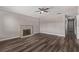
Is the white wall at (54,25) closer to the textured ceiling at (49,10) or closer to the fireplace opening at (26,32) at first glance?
the textured ceiling at (49,10)

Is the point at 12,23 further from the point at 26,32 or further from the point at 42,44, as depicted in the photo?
the point at 42,44

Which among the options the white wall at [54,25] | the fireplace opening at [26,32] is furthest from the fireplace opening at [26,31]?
the white wall at [54,25]

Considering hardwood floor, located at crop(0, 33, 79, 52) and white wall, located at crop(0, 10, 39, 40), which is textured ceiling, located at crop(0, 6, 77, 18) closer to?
white wall, located at crop(0, 10, 39, 40)

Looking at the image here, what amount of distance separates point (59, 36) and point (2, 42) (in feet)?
3.81

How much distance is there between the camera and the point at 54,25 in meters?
1.74

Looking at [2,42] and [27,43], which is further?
[27,43]

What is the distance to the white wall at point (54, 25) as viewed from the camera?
5.61ft

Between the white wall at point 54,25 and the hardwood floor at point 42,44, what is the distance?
107 millimetres

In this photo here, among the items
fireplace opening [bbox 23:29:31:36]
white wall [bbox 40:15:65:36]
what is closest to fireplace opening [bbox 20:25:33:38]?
fireplace opening [bbox 23:29:31:36]

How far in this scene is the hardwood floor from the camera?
1.65 m

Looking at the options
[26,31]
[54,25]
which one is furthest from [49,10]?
[26,31]
